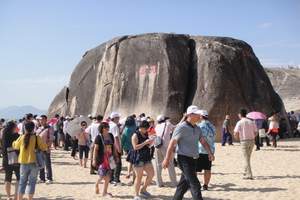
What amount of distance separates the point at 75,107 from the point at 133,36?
579 cm

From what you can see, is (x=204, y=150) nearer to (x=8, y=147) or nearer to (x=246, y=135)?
(x=246, y=135)

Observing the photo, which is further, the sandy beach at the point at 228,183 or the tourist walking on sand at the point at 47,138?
the tourist walking on sand at the point at 47,138

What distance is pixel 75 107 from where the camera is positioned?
30.1 meters

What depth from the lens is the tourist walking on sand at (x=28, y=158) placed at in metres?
8.85

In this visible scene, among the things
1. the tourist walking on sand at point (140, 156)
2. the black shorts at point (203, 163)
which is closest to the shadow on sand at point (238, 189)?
the black shorts at point (203, 163)

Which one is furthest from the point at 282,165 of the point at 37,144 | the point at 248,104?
the point at 248,104

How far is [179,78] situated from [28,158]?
1849cm

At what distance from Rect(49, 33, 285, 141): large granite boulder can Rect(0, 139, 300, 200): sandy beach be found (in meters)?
8.02

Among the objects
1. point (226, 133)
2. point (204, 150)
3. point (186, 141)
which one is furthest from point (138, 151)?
point (226, 133)

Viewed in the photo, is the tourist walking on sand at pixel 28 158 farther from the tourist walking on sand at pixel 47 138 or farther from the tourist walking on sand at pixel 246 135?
the tourist walking on sand at pixel 246 135

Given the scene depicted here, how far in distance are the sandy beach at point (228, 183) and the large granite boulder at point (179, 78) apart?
802 cm

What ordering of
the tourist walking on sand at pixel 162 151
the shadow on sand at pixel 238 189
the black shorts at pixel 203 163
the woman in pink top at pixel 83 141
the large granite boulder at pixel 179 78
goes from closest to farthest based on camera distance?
1. the black shorts at pixel 203 163
2. the shadow on sand at pixel 238 189
3. the tourist walking on sand at pixel 162 151
4. the woman in pink top at pixel 83 141
5. the large granite boulder at pixel 179 78

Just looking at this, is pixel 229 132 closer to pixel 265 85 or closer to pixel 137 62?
pixel 265 85

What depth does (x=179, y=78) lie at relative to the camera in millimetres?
26766
